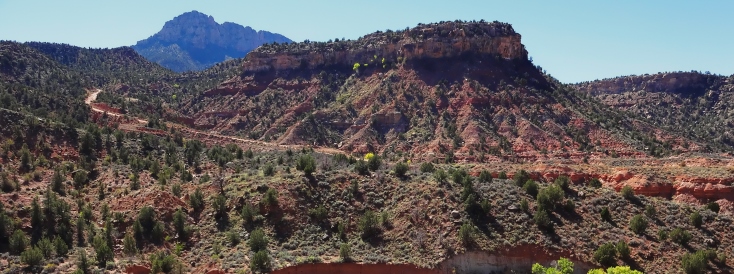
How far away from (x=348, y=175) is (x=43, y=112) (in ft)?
115

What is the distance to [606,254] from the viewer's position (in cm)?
3372

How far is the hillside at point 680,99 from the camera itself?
324 feet

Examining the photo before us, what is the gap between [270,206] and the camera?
39.2m

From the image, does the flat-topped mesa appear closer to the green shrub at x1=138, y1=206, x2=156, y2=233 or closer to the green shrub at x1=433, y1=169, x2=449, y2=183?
the green shrub at x1=433, y1=169, x2=449, y2=183

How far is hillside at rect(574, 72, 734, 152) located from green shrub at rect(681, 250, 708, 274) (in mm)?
64003

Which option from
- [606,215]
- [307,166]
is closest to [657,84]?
[606,215]

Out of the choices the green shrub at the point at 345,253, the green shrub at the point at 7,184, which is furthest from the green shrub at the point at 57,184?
the green shrub at the point at 345,253

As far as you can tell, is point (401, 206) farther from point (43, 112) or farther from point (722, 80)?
point (722, 80)

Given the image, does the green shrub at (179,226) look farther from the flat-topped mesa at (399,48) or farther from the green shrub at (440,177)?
the flat-topped mesa at (399,48)

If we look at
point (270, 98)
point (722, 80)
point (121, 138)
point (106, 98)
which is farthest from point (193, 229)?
point (722, 80)

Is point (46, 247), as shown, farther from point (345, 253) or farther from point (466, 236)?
point (466, 236)

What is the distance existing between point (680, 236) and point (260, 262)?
2497 cm

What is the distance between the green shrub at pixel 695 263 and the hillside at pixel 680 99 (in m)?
64.0

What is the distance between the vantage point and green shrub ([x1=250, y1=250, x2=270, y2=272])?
32.8 m
